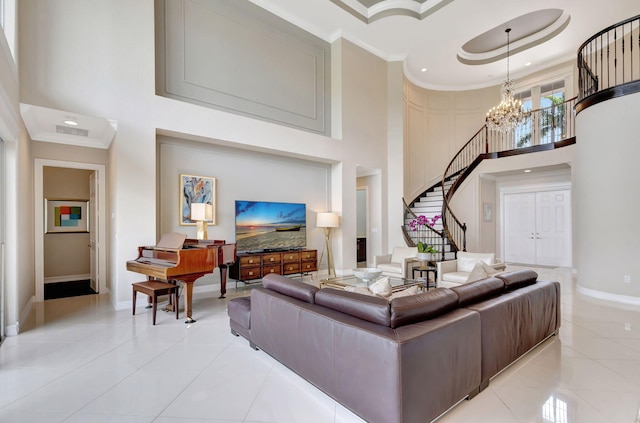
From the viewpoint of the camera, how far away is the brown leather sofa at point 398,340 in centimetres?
160

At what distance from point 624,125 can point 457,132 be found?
5301 millimetres

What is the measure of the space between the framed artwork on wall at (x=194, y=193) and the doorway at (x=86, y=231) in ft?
4.32

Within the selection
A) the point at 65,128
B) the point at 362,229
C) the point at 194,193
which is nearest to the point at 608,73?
the point at 362,229

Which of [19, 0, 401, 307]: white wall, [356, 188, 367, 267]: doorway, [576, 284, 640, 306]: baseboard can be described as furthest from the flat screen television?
[576, 284, 640, 306]: baseboard

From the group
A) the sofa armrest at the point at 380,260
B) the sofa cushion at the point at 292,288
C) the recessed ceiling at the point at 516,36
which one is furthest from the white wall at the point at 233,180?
the recessed ceiling at the point at 516,36

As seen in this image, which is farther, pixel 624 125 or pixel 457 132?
pixel 457 132

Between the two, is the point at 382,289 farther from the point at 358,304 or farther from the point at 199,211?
the point at 199,211

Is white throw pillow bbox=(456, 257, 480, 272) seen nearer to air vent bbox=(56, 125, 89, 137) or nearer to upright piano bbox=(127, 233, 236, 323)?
upright piano bbox=(127, 233, 236, 323)

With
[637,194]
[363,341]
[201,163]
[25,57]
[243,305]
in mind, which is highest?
[25,57]

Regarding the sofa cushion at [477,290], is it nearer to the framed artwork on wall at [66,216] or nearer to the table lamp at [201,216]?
the table lamp at [201,216]

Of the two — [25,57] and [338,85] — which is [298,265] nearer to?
[338,85]

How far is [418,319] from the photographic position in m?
1.82

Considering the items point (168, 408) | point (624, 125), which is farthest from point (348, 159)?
point (168, 408)

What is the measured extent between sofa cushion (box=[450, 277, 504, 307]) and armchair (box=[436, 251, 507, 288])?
2.15 meters
